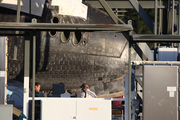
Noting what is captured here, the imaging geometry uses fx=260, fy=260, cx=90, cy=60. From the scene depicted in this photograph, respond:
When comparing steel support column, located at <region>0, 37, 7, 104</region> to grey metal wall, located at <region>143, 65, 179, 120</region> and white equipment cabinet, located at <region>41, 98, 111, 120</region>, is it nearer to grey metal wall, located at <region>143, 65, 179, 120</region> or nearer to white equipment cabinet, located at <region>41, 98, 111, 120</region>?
white equipment cabinet, located at <region>41, 98, 111, 120</region>

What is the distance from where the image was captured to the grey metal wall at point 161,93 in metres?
7.16

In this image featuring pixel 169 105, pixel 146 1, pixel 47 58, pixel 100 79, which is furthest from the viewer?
pixel 146 1

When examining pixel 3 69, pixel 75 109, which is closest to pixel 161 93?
pixel 75 109

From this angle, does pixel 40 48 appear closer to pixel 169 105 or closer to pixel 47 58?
pixel 47 58

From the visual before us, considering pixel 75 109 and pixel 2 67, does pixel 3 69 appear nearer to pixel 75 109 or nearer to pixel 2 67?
pixel 2 67

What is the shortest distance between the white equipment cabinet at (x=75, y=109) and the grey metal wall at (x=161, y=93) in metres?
1.15

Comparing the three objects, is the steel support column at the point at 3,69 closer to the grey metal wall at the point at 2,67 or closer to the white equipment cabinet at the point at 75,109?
the grey metal wall at the point at 2,67

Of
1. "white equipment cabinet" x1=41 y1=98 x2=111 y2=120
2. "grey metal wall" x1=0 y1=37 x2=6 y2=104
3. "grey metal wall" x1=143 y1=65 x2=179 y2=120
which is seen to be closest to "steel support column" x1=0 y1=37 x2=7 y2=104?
"grey metal wall" x1=0 y1=37 x2=6 y2=104

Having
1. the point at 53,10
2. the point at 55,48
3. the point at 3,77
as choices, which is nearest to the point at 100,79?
the point at 55,48

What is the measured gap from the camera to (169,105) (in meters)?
7.18

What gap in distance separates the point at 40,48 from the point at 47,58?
20.7 inches

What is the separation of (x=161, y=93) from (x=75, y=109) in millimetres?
2462

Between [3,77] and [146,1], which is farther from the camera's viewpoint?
[146,1]

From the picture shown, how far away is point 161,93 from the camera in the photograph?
7215mm
